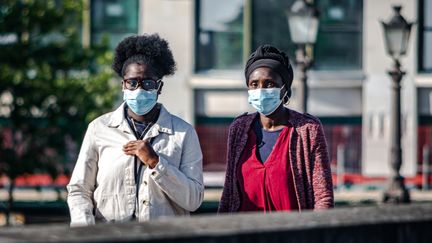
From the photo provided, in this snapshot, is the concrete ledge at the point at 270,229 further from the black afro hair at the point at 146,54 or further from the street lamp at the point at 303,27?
the street lamp at the point at 303,27

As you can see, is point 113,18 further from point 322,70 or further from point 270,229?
point 270,229

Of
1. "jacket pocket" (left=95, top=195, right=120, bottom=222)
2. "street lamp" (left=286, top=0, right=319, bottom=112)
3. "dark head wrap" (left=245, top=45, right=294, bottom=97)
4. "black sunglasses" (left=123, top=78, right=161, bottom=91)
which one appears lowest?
"jacket pocket" (left=95, top=195, right=120, bottom=222)

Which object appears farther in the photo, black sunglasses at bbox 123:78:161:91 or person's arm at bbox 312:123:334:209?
black sunglasses at bbox 123:78:161:91

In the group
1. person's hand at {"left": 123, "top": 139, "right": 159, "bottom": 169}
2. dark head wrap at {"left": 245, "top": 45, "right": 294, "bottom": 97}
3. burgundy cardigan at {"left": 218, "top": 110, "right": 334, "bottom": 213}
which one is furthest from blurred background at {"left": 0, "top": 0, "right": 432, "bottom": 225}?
person's hand at {"left": 123, "top": 139, "right": 159, "bottom": 169}

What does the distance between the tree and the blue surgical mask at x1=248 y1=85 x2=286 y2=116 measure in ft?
57.2

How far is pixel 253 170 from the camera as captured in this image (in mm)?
7656

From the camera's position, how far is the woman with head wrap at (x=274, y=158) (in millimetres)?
7625

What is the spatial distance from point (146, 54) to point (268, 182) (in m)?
0.87

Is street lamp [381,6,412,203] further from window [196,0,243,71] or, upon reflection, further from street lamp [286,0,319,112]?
window [196,0,243,71]

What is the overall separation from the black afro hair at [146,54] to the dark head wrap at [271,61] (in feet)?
1.32

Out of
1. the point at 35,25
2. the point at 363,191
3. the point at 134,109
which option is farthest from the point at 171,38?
the point at 134,109

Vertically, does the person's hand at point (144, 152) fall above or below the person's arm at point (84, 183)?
above

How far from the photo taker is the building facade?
38000mm

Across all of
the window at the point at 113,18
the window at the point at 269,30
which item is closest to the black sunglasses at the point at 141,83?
the window at the point at 269,30
